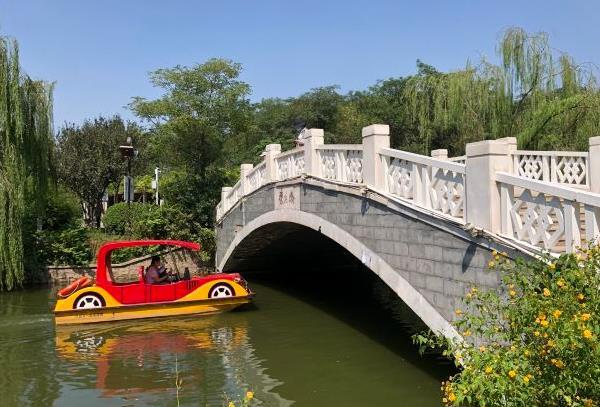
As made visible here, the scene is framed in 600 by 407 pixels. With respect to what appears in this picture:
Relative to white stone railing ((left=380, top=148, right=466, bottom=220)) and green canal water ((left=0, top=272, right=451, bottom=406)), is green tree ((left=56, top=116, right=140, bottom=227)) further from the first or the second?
white stone railing ((left=380, top=148, right=466, bottom=220))

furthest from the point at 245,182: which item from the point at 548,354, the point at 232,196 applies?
the point at 548,354

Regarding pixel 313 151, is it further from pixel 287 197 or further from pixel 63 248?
pixel 63 248

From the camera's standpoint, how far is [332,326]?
1136 centimetres

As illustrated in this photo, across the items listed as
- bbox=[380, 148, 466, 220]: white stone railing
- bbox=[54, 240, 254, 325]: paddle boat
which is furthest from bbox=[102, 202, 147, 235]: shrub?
bbox=[380, 148, 466, 220]: white stone railing

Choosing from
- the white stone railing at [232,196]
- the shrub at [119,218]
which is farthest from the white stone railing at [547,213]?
the shrub at [119,218]

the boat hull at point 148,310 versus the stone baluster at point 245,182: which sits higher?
the stone baluster at point 245,182

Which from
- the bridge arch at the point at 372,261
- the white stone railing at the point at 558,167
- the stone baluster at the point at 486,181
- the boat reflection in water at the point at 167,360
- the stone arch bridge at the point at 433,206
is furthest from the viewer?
the white stone railing at the point at 558,167

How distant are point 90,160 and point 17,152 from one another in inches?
399

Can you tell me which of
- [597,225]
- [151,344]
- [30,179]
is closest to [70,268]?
[30,179]

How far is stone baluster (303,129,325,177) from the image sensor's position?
10453 millimetres

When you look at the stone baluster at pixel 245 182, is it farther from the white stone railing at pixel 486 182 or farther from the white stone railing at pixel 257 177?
the white stone railing at pixel 486 182

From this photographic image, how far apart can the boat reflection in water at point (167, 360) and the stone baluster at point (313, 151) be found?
3.23 meters

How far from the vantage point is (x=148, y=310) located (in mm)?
12039

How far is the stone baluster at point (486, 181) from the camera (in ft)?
18.7
